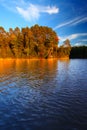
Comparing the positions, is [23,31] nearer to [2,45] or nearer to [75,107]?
[2,45]

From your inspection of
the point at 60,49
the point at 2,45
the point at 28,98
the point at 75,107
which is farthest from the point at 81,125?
the point at 60,49

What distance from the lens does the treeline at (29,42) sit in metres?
90.4

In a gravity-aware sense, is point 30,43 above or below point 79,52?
above

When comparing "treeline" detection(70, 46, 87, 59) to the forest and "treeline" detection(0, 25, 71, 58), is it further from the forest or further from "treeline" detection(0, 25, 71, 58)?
"treeline" detection(0, 25, 71, 58)

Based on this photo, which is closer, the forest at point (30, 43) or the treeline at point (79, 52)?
the forest at point (30, 43)

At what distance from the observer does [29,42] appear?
9569cm

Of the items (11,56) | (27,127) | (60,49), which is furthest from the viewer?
(60,49)

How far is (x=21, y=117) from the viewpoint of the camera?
8633 mm

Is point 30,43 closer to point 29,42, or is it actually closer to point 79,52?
point 29,42

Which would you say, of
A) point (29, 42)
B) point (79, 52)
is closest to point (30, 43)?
point (29, 42)

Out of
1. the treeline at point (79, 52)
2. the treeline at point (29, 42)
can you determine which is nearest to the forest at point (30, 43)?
the treeline at point (29, 42)

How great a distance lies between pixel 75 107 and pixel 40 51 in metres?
89.4

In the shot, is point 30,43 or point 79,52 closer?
point 30,43

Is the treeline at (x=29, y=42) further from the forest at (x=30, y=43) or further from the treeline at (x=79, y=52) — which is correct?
the treeline at (x=79, y=52)
